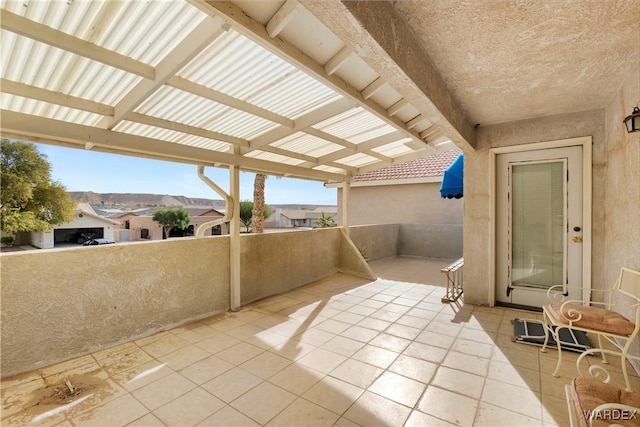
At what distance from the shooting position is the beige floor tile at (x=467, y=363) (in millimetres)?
3256

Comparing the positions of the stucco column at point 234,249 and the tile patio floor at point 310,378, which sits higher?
the stucco column at point 234,249

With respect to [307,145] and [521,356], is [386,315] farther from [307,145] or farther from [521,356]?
[307,145]

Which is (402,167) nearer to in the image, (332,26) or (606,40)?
(606,40)

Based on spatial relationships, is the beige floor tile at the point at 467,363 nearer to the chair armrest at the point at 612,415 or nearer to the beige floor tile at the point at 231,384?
the chair armrest at the point at 612,415

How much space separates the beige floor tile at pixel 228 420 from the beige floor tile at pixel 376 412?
0.88 m

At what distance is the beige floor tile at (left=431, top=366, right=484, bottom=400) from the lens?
113 inches

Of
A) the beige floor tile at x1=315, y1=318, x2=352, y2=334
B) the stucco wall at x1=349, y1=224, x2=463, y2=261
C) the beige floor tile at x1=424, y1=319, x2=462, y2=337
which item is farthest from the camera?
the stucco wall at x1=349, y1=224, x2=463, y2=261

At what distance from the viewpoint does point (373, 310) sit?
532 cm

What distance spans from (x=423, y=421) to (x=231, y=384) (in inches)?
76.9

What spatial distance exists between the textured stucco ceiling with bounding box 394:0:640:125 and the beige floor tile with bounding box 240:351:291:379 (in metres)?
3.80

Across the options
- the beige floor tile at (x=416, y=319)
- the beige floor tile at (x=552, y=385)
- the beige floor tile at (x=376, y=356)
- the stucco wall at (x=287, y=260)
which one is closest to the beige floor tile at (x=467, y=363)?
the beige floor tile at (x=552, y=385)

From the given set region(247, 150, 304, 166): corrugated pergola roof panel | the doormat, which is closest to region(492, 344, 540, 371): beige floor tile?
the doormat

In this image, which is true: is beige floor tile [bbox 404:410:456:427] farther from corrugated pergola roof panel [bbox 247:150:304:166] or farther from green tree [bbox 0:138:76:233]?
green tree [bbox 0:138:76:233]

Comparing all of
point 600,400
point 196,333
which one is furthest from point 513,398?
point 196,333
